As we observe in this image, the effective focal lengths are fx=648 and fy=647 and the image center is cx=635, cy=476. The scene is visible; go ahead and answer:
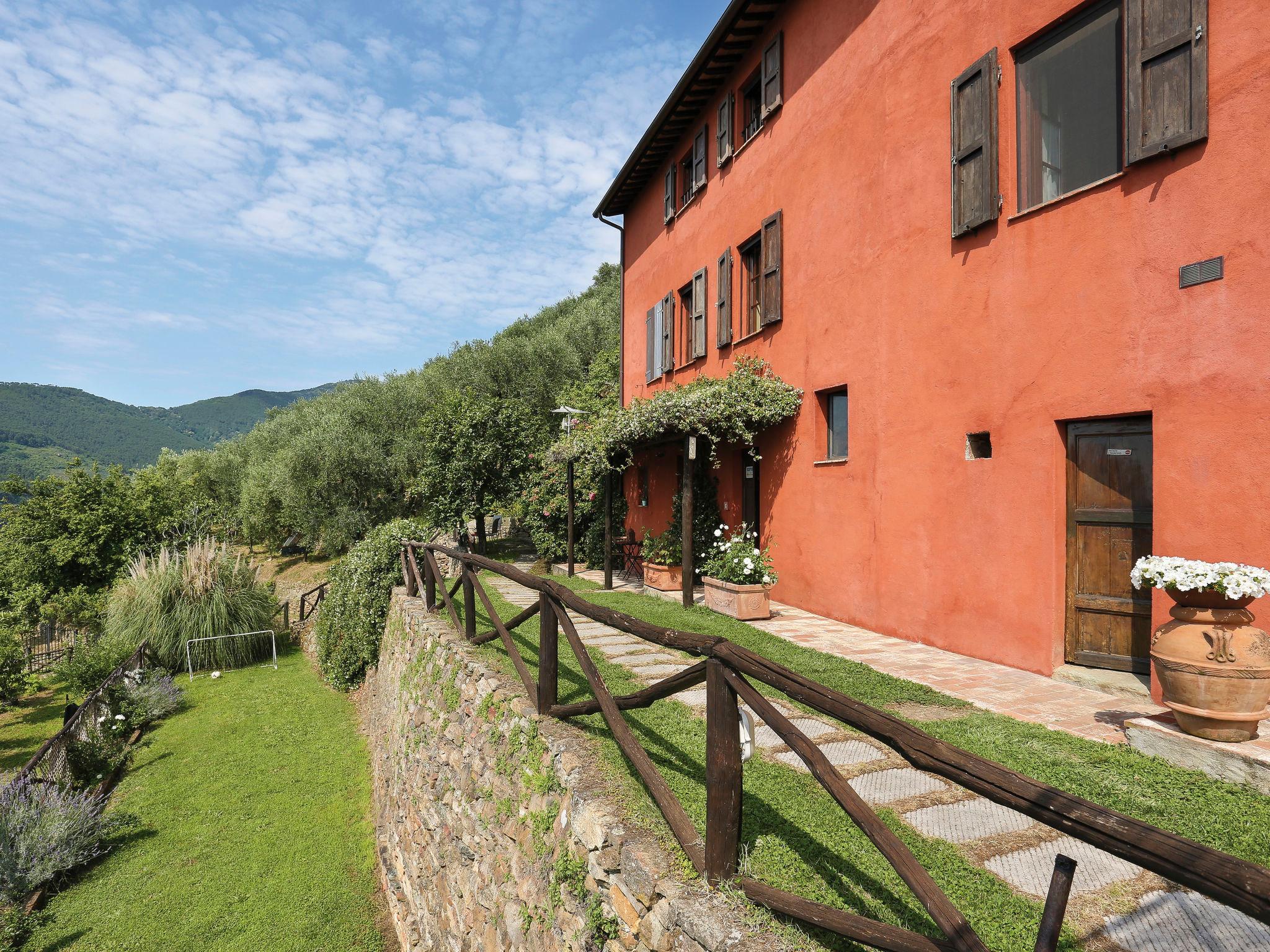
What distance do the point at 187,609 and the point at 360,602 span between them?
14.6ft

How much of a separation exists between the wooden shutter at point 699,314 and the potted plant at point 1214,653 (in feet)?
25.8

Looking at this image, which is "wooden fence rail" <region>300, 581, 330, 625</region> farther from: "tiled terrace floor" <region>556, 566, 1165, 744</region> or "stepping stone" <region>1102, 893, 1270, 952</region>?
"stepping stone" <region>1102, 893, 1270, 952</region>

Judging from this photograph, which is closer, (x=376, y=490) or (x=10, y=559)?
(x=10, y=559)

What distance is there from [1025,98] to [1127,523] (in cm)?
346

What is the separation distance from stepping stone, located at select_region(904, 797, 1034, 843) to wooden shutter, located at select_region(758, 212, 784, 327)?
6.63m

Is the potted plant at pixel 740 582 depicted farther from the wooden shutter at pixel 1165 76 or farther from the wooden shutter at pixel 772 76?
the wooden shutter at pixel 772 76

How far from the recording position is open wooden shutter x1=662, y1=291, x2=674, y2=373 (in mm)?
11719

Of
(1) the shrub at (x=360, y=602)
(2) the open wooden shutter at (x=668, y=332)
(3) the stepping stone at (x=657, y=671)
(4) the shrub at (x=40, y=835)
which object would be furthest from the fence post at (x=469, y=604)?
(2) the open wooden shutter at (x=668, y=332)

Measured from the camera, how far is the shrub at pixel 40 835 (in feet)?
19.9

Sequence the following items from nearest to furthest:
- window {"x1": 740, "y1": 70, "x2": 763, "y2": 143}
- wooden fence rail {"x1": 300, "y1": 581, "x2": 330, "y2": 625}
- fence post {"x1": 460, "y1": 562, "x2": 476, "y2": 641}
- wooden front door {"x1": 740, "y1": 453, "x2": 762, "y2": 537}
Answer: fence post {"x1": 460, "y1": 562, "x2": 476, "y2": 641} < wooden front door {"x1": 740, "y1": 453, "x2": 762, "y2": 537} < window {"x1": 740, "y1": 70, "x2": 763, "y2": 143} < wooden fence rail {"x1": 300, "y1": 581, "x2": 330, "y2": 625}

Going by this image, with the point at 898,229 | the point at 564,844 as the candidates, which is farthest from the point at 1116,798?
the point at 898,229

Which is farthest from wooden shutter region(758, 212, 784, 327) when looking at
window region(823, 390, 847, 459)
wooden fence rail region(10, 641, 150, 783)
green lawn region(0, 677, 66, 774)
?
green lawn region(0, 677, 66, 774)

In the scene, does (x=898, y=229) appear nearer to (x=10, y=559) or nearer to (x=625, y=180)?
(x=625, y=180)

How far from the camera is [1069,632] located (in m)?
4.84
